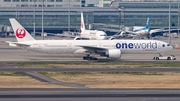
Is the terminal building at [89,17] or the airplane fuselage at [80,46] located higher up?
the terminal building at [89,17]

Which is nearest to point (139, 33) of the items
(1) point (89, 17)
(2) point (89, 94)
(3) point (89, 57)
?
(1) point (89, 17)

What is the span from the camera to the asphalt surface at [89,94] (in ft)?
135

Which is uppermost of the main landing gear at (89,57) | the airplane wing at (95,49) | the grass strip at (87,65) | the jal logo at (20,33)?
the jal logo at (20,33)

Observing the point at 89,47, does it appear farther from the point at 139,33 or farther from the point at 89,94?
the point at 139,33

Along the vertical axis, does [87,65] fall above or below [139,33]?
below

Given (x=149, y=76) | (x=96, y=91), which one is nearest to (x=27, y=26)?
(x=149, y=76)

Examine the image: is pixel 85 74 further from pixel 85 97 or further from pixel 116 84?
pixel 85 97

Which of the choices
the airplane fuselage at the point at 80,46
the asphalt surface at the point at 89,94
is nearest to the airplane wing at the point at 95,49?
the airplane fuselage at the point at 80,46

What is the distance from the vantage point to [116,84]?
51281 mm

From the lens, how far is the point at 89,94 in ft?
143

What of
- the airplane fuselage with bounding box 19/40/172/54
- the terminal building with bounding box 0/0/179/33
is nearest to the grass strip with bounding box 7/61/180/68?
the airplane fuselage with bounding box 19/40/172/54

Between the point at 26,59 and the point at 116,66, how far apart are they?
55.8ft

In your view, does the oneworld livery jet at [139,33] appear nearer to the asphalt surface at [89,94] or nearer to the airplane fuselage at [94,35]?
the airplane fuselage at [94,35]

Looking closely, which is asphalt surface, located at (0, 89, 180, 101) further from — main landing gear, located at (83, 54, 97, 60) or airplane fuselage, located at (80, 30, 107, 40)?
airplane fuselage, located at (80, 30, 107, 40)
